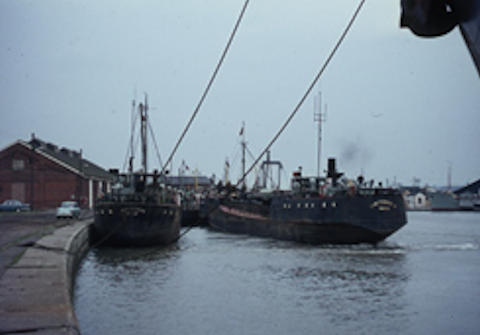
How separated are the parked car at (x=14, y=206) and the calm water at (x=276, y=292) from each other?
Result: 26.5m

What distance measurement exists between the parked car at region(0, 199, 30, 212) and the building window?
514 centimetres

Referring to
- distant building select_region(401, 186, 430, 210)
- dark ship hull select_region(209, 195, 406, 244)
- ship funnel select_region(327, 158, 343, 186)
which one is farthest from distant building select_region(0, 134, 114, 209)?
distant building select_region(401, 186, 430, 210)

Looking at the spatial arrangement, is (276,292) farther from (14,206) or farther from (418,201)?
(418,201)

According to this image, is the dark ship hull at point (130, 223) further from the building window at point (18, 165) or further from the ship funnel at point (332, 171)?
the building window at point (18, 165)

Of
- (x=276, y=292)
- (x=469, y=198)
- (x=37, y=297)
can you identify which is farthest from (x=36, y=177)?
(x=469, y=198)

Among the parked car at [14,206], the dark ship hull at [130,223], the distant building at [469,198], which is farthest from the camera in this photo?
the distant building at [469,198]

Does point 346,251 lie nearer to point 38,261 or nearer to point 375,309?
point 375,309

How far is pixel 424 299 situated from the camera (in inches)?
748

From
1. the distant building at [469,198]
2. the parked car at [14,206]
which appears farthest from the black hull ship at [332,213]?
the distant building at [469,198]

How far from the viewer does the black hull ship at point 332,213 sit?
3509 centimetres

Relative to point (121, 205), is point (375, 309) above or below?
below

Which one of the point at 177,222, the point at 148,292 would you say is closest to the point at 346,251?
the point at 177,222

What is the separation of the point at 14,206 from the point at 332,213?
103ft

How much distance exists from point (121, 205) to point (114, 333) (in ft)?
59.0
